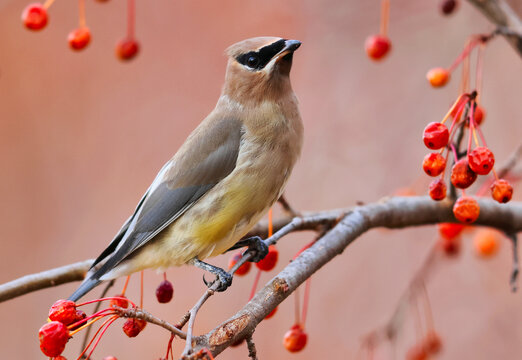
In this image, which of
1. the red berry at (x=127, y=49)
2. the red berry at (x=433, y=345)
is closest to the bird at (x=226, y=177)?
the red berry at (x=127, y=49)

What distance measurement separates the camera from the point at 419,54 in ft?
15.5

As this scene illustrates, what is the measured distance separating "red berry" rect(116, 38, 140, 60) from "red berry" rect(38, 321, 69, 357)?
68.1 inches

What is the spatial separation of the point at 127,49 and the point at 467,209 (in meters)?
1.74

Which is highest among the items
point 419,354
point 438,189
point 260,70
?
point 260,70

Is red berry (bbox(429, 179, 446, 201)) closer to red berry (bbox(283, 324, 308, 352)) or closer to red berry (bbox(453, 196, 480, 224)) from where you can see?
red berry (bbox(453, 196, 480, 224))

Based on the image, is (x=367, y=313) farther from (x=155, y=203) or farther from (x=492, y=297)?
(x=155, y=203)

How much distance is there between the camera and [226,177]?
2992 mm

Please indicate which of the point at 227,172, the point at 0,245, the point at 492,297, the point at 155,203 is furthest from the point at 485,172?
the point at 0,245

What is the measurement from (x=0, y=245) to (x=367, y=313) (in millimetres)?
2589

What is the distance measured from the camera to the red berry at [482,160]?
89.4 inches

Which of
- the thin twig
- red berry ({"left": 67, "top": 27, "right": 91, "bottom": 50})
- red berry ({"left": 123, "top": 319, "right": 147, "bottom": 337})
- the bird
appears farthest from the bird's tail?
red berry ({"left": 67, "top": 27, "right": 91, "bottom": 50})

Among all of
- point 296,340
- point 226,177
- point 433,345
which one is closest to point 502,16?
point 226,177

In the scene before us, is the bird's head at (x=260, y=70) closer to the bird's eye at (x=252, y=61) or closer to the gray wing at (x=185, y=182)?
the bird's eye at (x=252, y=61)

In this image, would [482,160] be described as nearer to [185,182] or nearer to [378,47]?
[378,47]
